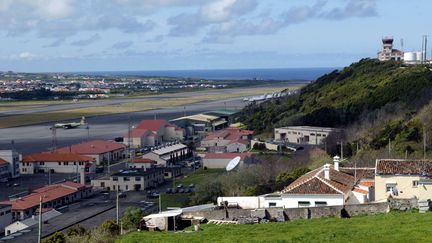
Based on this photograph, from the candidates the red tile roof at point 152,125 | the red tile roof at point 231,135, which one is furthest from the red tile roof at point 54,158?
the red tile roof at point 152,125

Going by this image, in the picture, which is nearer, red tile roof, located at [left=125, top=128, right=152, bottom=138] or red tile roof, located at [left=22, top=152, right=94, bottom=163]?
red tile roof, located at [left=22, top=152, right=94, bottom=163]

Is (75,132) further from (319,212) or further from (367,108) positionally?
(319,212)

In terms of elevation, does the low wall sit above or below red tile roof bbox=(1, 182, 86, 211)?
above

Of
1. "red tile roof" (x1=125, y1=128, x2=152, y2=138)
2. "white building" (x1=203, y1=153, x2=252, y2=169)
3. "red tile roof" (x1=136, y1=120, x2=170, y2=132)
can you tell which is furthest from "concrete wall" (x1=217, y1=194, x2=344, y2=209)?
"red tile roof" (x1=136, y1=120, x2=170, y2=132)

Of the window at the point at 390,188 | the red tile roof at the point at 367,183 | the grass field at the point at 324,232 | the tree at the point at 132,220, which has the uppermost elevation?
the grass field at the point at 324,232

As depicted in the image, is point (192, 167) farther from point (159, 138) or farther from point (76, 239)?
point (76, 239)

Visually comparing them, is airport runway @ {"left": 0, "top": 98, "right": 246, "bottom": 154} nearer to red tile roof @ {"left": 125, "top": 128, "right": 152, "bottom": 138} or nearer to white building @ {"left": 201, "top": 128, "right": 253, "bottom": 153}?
red tile roof @ {"left": 125, "top": 128, "right": 152, "bottom": 138}

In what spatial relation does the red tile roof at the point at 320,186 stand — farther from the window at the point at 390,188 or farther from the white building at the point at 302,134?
the white building at the point at 302,134
